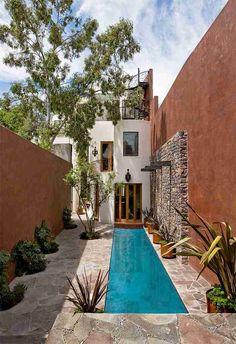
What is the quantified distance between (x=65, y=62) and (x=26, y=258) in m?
13.3

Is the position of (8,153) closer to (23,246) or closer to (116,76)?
(23,246)

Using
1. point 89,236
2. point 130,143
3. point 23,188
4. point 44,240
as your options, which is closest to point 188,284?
point 23,188

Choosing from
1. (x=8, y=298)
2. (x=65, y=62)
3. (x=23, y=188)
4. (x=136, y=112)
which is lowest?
(x=8, y=298)

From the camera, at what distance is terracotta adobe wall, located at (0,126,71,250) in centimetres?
745

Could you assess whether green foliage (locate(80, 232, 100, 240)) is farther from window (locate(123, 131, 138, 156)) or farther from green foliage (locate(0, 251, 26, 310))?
green foliage (locate(0, 251, 26, 310))

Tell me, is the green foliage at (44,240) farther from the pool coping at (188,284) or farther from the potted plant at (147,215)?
the potted plant at (147,215)

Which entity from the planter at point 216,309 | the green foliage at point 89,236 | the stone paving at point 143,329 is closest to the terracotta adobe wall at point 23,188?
the green foliage at point 89,236

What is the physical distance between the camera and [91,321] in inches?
162

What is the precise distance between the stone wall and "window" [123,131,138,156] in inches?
179

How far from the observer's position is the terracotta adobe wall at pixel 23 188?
7.45 meters

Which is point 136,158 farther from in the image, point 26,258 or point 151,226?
point 26,258

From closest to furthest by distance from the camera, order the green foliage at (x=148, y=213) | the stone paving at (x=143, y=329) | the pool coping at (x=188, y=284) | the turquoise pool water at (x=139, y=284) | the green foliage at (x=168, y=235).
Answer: the stone paving at (x=143, y=329)
the pool coping at (x=188, y=284)
the turquoise pool water at (x=139, y=284)
the green foliage at (x=168, y=235)
the green foliage at (x=148, y=213)

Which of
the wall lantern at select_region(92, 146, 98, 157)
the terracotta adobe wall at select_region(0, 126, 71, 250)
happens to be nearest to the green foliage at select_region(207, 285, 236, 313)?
the terracotta adobe wall at select_region(0, 126, 71, 250)

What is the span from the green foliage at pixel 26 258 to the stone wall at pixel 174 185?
4.87 meters
